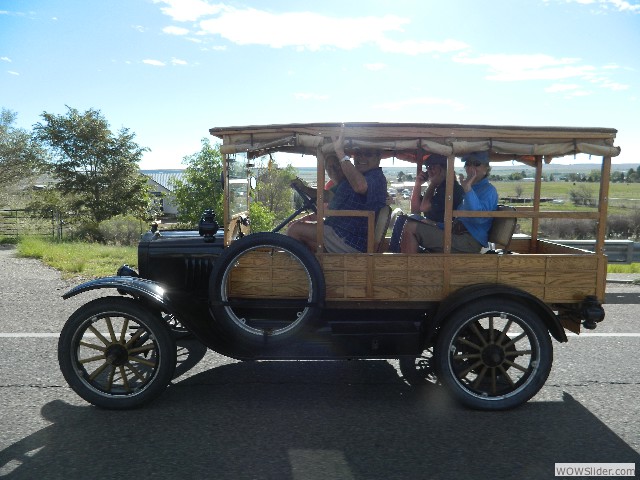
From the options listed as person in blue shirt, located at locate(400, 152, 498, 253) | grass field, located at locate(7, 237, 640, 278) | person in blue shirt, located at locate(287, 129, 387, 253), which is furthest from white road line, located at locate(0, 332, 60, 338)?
person in blue shirt, located at locate(400, 152, 498, 253)

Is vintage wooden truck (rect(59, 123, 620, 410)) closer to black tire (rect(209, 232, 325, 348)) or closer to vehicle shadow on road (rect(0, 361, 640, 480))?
black tire (rect(209, 232, 325, 348))

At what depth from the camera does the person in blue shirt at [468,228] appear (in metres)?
4.18

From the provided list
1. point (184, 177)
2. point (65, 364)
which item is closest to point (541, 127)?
point (65, 364)

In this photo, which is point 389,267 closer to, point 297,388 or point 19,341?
point 297,388

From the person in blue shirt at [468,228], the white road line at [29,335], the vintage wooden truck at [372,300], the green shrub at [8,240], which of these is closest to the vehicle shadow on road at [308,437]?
the vintage wooden truck at [372,300]

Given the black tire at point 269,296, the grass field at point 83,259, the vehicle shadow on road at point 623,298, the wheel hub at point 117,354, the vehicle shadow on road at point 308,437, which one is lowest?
the vehicle shadow on road at point 308,437

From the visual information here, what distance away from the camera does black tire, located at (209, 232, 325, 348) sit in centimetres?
376

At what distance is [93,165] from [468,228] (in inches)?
1180

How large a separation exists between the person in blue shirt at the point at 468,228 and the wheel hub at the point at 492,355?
2.62ft

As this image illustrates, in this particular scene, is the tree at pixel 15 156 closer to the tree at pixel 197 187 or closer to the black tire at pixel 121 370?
the tree at pixel 197 187

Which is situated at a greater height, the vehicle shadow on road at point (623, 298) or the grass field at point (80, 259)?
the vehicle shadow on road at point (623, 298)

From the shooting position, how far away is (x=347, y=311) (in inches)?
161

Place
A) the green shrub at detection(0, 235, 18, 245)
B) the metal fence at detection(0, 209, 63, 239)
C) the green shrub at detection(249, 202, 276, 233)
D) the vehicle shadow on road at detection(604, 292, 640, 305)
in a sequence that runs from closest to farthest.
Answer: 1. the green shrub at detection(249, 202, 276, 233)
2. the vehicle shadow on road at detection(604, 292, 640, 305)
3. the green shrub at detection(0, 235, 18, 245)
4. the metal fence at detection(0, 209, 63, 239)

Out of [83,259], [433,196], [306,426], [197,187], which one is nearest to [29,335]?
[306,426]
